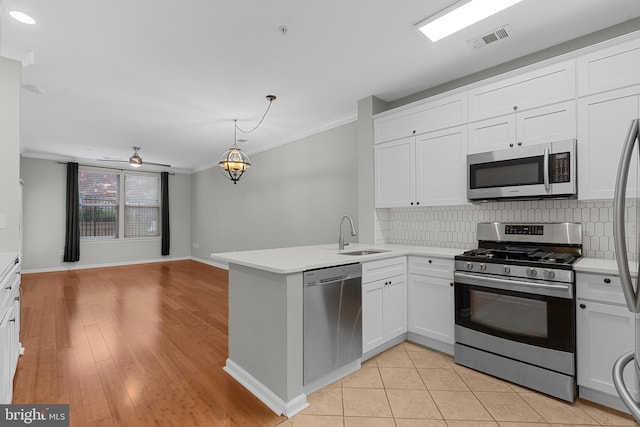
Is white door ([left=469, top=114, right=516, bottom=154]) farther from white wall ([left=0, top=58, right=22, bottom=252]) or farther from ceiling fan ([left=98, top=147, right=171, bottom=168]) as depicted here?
ceiling fan ([left=98, top=147, right=171, bottom=168])

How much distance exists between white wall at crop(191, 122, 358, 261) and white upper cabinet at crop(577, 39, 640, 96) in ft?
8.05

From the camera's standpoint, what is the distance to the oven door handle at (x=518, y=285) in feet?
6.71

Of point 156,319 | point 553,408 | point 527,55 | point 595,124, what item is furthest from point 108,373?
point 527,55

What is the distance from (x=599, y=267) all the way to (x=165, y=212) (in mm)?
9103

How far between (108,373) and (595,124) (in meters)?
4.24

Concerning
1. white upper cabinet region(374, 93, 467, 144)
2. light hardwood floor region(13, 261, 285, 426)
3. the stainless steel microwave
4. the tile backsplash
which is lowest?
light hardwood floor region(13, 261, 285, 426)

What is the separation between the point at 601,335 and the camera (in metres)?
1.95

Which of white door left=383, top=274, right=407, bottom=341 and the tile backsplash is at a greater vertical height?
the tile backsplash

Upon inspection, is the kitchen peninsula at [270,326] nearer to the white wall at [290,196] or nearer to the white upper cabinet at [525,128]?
the white upper cabinet at [525,128]

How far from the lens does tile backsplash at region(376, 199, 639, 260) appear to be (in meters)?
2.36

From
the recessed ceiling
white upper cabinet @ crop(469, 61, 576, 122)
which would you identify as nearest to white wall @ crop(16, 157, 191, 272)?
the recessed ceiling

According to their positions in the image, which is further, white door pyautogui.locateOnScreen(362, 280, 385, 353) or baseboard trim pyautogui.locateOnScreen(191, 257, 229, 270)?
baseboard trim pyautogui.locateOnScreen(191, 257, 229, 270)

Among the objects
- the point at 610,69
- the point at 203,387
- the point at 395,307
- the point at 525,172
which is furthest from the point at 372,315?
the point at 610,69

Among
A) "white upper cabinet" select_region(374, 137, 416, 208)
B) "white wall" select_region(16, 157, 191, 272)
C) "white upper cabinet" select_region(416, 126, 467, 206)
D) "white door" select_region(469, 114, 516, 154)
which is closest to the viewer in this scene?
"white door" select_region(469, 114, 516, 154)
